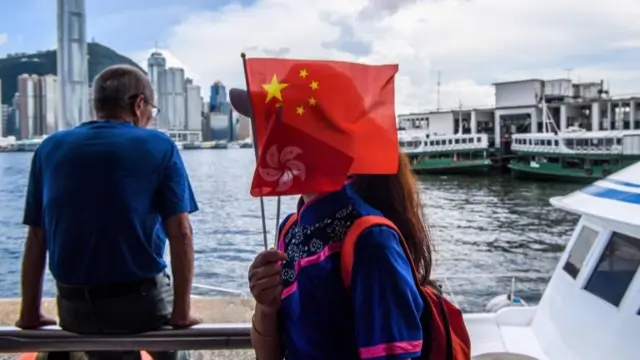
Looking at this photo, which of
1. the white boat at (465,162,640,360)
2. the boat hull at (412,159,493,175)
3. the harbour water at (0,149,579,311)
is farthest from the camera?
the boat hull at (412,159,493,175)

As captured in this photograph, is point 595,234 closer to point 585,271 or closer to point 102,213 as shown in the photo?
point 585,271

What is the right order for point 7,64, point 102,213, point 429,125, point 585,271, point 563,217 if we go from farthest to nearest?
point 429,125 → point 563,217 → point 7,64 → point 585,271 → point 102,213

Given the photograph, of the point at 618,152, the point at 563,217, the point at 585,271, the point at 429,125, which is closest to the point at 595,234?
the point at 585,271

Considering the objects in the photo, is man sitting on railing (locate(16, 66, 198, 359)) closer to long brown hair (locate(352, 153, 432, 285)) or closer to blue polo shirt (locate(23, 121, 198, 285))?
blue polo shirt (locate(23, 121, 198, 285))

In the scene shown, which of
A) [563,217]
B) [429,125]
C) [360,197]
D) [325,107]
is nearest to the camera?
[325,107]

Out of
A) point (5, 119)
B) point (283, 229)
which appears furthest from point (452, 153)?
point (283, 229)

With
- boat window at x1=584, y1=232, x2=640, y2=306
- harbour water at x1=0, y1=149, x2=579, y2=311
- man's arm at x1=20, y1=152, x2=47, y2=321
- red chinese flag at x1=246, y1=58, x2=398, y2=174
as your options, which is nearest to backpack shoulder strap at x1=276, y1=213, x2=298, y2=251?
red chinese flag at x1=246, y1=58, x2=398, y2=174

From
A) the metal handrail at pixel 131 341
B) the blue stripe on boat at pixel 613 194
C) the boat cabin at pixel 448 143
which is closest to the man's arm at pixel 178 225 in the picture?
the metal handrail at pixel 131 341

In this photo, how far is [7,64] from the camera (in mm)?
20734

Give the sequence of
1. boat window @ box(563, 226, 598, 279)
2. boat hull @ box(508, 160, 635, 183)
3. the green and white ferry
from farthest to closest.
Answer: boat hull @ box(508, 160, 635, 183) < the green and white ferry < boat window @ box(563, 226, 598, 279)

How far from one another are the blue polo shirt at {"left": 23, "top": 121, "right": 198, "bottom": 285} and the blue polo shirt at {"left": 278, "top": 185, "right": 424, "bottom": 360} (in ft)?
3.06

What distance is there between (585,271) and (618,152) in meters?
43.3

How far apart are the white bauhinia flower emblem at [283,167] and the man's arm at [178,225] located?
1091 millimetres

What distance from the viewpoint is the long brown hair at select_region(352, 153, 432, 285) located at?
1724mm
